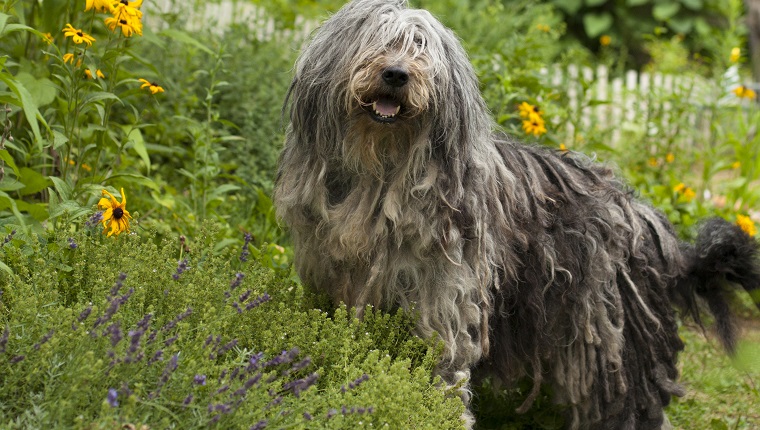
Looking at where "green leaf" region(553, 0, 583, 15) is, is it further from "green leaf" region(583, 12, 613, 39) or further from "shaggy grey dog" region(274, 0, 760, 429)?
"shaggy grey dog" region(274, 0, 760, 429)

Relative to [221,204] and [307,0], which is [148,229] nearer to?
[221,204]

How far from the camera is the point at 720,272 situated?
4.21 m

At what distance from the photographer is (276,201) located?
374 centimetres

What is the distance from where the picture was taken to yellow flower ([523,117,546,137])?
5.39 metres

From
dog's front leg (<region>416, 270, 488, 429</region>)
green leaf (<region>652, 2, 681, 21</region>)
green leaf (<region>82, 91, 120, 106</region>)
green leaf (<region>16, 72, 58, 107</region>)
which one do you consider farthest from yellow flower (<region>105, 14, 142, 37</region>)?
green leaf (<region>652, 2, 681, 21</region>)

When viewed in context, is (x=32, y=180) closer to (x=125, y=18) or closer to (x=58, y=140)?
(x=58, y=140)

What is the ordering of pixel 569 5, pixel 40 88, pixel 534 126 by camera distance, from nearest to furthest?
pixel 40 88
pixel 534 126
pixel 569 5

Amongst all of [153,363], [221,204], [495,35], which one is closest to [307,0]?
[495,35]

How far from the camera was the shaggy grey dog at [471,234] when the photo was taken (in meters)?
3.51

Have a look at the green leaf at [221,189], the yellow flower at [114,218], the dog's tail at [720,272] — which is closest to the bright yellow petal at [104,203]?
the yellow flower at [114,218]

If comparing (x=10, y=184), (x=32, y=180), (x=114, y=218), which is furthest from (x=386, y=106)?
(x=32, y=180)

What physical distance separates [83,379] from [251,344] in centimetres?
88

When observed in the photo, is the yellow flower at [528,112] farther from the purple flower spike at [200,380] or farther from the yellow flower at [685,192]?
the purple flower spike at [200,380]

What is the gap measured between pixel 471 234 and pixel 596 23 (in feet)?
34.0
